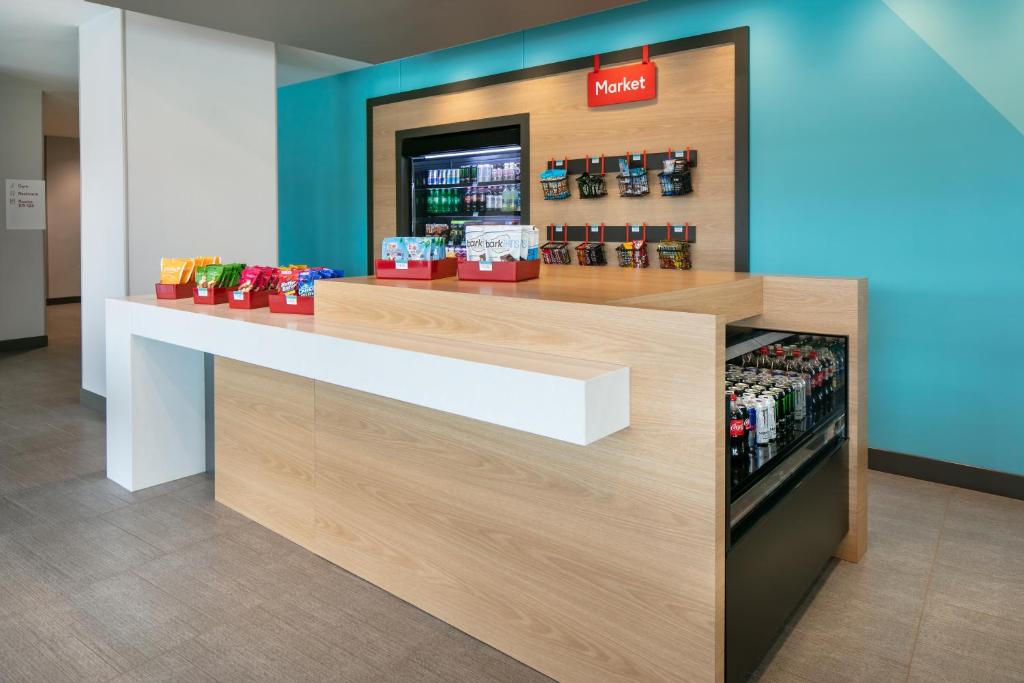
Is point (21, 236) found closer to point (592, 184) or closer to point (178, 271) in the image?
point (178, 271)

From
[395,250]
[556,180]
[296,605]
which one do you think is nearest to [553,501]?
[296,605]

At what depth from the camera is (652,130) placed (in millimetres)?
4477

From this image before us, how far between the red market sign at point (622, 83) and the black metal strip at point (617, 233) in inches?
31.2

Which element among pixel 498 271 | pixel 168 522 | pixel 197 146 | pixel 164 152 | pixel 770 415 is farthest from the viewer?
pixel 197 146

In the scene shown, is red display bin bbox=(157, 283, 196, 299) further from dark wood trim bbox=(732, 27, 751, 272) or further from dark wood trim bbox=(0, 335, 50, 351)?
dark wood trim bbox=(0, 335, 50, 351)

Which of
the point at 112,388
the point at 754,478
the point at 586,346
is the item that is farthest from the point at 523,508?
the point at 112,388

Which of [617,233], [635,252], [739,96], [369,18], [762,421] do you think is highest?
[369,18]

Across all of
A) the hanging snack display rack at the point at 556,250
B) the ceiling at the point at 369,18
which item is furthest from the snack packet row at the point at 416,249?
the hanging snack display rack at the point at 556,250

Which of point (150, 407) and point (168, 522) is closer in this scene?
point (168, 522)

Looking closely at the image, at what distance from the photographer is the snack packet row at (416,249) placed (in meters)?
2.72

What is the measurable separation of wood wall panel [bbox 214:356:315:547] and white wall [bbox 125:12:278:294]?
213 centimetres

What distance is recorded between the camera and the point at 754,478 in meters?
2.01

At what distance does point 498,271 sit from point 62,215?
12.0 m

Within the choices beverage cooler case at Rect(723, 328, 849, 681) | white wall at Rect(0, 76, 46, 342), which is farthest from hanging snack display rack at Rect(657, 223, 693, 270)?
white wall at Rect(0, 76, 46, 342)
